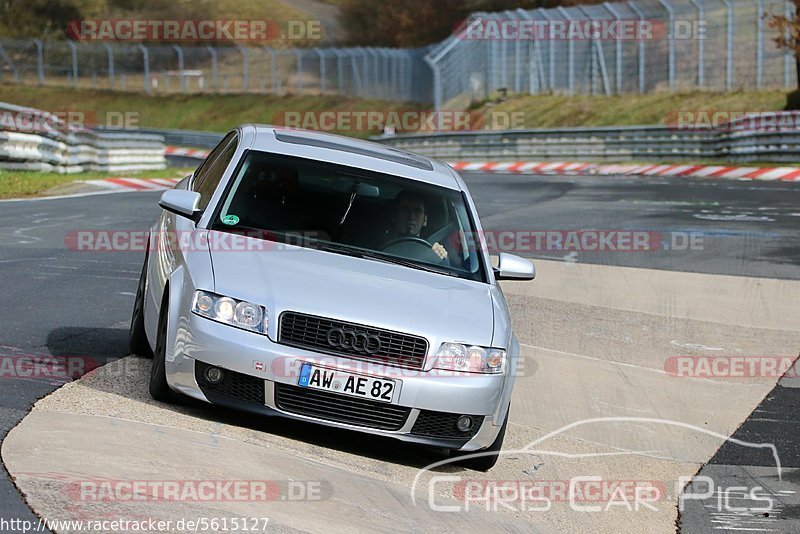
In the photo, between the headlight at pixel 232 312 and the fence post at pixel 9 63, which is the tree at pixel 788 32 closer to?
the headlight at pixel 232 312

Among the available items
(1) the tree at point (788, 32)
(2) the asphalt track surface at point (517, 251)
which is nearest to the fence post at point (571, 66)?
(1) the tree at point (788, 32)

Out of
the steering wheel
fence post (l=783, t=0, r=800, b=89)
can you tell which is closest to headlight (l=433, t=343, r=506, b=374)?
the steering wheel

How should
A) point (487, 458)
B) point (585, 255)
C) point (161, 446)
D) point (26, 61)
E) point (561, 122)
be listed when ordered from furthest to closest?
1. point (26, 61)
2. point (561, 122)
3. point (585, 255)
4. point (487, 458)
5. point (161, 446)

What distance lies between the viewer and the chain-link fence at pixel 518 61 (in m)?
38.2

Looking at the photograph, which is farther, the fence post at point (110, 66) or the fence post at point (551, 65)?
the fence post at point (110, 66)

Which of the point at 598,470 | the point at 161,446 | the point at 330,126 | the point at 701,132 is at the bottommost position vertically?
the point at 330,126

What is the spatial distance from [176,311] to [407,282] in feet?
4.20

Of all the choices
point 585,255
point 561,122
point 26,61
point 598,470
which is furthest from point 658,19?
point 26,61

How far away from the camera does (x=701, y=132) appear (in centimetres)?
3291

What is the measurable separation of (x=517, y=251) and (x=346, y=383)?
9.30 meters

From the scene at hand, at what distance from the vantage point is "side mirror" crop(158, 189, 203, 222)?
7.31 m

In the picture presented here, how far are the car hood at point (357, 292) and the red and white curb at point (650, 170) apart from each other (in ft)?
71.7

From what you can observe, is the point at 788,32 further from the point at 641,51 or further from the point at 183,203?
the point at 183,203

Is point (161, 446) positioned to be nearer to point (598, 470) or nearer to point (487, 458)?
point (487, 458)
